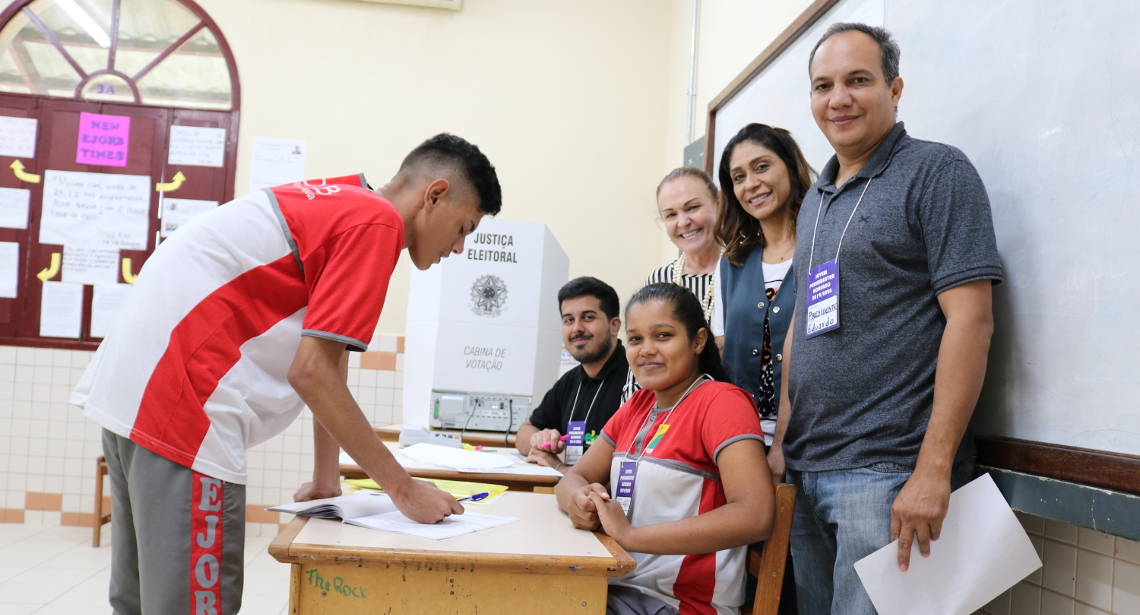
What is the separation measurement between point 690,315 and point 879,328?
49 centimetres

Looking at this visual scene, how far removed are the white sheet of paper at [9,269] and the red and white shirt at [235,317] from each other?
3989 mm

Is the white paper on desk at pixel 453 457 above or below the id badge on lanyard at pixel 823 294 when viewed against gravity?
below

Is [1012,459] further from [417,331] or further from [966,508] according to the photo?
[417,331]

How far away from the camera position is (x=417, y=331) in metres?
3.50

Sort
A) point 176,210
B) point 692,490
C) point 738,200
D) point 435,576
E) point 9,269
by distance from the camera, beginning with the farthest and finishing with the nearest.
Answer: point 176,210, point 9,269, point 738,200, point 692,490, point 435,576

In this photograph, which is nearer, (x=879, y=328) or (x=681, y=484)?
(x=879, y=328)

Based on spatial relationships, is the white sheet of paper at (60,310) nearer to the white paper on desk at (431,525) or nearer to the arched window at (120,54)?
the arched window at (120,54)

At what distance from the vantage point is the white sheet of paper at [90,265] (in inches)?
178

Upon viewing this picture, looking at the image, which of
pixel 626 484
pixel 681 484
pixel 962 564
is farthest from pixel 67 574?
pixel 962 564

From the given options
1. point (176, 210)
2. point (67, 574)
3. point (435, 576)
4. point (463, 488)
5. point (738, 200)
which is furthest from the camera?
point (176, 210)

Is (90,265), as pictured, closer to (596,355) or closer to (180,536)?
(596,355)

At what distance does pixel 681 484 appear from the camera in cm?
151

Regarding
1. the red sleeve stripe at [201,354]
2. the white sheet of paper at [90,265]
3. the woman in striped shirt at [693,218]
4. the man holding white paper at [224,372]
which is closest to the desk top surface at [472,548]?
the man holding white paper at [224,372]

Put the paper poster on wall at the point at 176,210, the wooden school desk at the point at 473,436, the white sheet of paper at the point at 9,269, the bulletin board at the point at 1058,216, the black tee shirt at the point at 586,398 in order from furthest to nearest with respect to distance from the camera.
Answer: the paper poster on wall at the point at 176,210
the white sheet of paper at the point at 9,269
the wooden school desk at the point at 473,436
the black tee shirt at the point at 586,398
the bulletin board at the point at 1058,216
